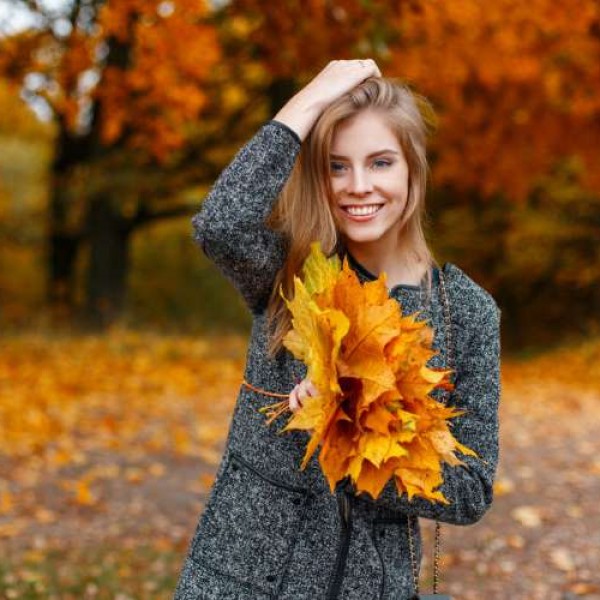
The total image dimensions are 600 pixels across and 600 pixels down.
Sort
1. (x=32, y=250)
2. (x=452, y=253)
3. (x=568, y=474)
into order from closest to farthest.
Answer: (x=568, y=474) → (x=452, y=253) → (x=32, y=250)

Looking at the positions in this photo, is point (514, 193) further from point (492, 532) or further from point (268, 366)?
point (268, 366)

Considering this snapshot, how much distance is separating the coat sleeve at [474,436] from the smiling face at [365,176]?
1.03 feet

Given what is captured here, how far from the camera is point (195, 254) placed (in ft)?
66.8

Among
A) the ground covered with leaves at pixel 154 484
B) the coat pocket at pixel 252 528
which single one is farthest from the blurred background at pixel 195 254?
the coat pocket at pixel 252 528

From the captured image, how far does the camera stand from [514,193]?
1497 cm

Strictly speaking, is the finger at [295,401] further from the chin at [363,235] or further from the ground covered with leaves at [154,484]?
the ground covered with leaves at [154,484]

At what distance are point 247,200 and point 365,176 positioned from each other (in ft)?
0.96

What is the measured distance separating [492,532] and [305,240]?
12.9 feet

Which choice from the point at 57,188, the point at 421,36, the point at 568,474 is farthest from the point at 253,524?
the point at 57,188

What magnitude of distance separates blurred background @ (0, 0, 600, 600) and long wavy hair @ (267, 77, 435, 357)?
2.27 metres

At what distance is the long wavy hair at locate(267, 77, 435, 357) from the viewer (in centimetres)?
218

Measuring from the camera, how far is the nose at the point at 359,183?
2.18 metres

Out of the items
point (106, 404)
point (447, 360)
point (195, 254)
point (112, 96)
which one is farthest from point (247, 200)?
point (195, 254)

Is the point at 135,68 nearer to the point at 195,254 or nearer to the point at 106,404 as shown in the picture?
the point at 106,404
